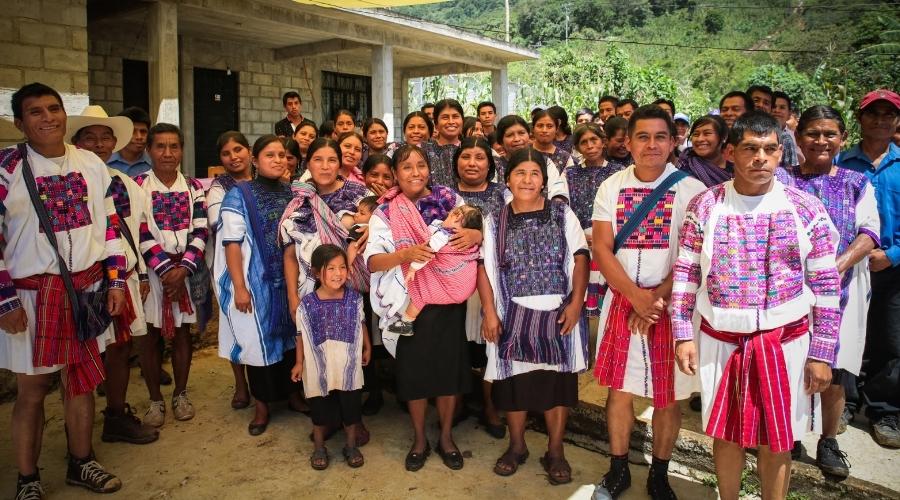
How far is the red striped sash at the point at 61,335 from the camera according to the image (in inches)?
114

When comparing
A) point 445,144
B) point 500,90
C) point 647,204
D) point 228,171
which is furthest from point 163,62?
point 500,90

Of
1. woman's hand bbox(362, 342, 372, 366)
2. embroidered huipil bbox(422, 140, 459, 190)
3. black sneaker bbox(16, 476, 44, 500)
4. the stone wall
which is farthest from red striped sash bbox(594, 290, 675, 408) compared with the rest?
the stone wall

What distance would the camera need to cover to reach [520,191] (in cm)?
299

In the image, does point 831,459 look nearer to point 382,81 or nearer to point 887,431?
point 887,431

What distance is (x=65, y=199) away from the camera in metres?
2.96

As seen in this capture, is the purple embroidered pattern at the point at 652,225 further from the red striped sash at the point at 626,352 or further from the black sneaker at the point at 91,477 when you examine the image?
the black sneaker at the point at 91,477

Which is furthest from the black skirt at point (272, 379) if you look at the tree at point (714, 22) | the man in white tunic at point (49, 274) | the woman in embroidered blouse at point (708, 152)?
the tree at point (714, 22)

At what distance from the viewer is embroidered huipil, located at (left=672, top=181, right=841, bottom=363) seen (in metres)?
2.29

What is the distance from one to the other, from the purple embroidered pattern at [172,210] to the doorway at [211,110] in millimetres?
5926

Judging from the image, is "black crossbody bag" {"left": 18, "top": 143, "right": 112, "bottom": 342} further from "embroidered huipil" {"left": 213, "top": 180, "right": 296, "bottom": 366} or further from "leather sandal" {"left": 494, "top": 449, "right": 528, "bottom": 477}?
"leather sandal" {"left": 494, "top": 449, "right": 528, "bottom": 477}

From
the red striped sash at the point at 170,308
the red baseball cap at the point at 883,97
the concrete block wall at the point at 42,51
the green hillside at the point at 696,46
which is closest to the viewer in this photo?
the red baseball cap at the point at 883,97

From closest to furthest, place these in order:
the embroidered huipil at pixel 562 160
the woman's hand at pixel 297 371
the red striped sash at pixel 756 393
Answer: the red striped sash at pixel 756 393
the woman's hand at pixel 297 371
the embroidered huipil at pixel 562 160

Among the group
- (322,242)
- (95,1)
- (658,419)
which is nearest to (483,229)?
(322,242)

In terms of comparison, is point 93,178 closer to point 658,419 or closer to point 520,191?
point 520,191
